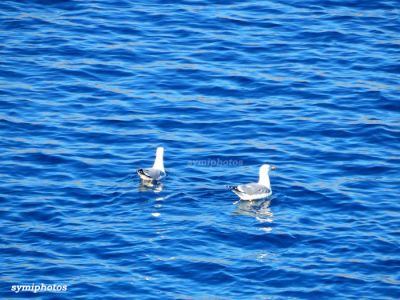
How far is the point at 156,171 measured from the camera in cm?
2609

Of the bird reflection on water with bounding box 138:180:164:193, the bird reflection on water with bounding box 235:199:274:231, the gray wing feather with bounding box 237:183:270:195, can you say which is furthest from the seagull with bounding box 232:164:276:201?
the bird reflection on water with bounding box 138:180:164:193

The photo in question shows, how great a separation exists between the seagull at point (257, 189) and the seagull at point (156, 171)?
2.19 m

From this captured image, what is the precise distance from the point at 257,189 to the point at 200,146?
3518mm

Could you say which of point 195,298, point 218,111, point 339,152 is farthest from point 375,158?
point 195,298

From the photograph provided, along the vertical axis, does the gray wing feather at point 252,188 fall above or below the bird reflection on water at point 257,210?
above

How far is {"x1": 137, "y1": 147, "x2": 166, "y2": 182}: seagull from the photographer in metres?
25.8

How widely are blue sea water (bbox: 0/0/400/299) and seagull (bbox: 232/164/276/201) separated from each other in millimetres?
272

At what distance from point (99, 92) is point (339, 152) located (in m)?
8.21

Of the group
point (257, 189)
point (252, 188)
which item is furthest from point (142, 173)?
point (257, 189)

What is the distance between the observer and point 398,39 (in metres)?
35.2

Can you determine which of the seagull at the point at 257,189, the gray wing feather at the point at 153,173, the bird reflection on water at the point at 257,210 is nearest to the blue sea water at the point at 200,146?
the bird reflection on water at the point at 257,210

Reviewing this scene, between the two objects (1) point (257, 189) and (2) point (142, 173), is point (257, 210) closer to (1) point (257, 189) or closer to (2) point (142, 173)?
(1) point (257, 189)

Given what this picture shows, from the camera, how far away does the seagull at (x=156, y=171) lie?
2575cm

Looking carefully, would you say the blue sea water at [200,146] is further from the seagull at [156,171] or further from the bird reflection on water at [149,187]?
the seagull at [156,171]
